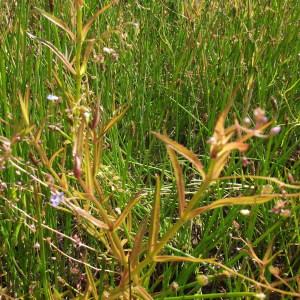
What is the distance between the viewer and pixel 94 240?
1163 mm

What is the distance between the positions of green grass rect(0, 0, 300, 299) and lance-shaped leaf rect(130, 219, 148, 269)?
152mm

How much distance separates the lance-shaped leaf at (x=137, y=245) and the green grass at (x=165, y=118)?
15cm

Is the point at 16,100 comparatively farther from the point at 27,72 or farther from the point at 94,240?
the point at 94,240

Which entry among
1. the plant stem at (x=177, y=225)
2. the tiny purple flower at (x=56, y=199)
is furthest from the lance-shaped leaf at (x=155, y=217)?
the tiny purple flower at (x=56, y=199)

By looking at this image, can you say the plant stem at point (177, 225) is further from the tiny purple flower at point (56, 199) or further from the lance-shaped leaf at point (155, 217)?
the tiny purple flower at point (56, 199)

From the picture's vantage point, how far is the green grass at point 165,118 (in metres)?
1.12

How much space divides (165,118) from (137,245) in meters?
0.77

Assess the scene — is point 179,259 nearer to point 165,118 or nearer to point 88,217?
point 88,217

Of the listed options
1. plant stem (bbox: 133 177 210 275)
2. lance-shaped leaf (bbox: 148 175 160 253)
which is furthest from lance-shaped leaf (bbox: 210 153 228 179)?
lance-shaped leaf (bbox: 148 175 160 253)

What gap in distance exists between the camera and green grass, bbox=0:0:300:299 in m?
1.12

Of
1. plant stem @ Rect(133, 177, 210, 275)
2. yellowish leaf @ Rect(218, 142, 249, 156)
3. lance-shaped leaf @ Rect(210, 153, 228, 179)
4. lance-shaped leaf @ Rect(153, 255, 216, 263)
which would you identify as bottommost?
lance-shaped leaf @ Rect(153, 255, 216, 263)

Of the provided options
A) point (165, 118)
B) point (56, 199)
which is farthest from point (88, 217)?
point (165, 118)

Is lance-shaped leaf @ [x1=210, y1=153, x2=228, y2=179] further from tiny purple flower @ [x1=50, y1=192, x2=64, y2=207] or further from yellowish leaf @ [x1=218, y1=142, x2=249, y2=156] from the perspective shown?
tiny purple flower @ [x1=50, y1=192, x2=64, y2=207]

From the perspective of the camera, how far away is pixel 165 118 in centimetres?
153
